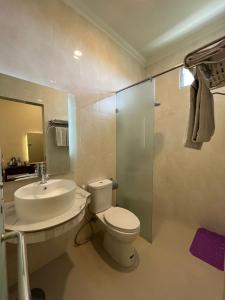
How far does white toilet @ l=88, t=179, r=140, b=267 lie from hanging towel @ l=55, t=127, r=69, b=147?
Result: 1.96ft

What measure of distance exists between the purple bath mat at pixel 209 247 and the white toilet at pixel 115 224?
2.50 ft

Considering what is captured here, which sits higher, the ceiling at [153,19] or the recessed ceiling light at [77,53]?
the ceiling at [153,19]

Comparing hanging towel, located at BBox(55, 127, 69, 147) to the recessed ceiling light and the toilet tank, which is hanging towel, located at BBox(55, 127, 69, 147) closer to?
the toilet tank

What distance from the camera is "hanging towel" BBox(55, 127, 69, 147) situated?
159 centimetres

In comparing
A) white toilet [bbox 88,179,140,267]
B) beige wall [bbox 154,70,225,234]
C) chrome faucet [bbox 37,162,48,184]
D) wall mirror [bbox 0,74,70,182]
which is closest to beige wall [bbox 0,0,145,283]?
wall mirror [bbox 0,74,70,182]

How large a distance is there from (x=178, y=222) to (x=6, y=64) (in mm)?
2720

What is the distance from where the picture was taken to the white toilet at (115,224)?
1.49 m

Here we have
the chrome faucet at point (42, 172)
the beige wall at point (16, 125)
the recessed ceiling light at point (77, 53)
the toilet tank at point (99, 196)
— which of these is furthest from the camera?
the toilet tank at point (99, 196)

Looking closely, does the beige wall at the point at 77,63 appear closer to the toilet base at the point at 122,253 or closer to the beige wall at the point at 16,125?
the beige wall at the point at 16,125

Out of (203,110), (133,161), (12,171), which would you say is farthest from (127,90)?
(12,171)

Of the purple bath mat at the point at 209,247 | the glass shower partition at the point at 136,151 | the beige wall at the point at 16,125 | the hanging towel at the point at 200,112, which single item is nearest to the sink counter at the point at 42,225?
the beige wall at the point at 16,125

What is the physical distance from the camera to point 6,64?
1.22 meters

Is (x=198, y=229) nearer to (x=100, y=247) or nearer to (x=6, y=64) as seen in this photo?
(x=100, y=247)

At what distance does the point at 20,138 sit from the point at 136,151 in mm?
1311
